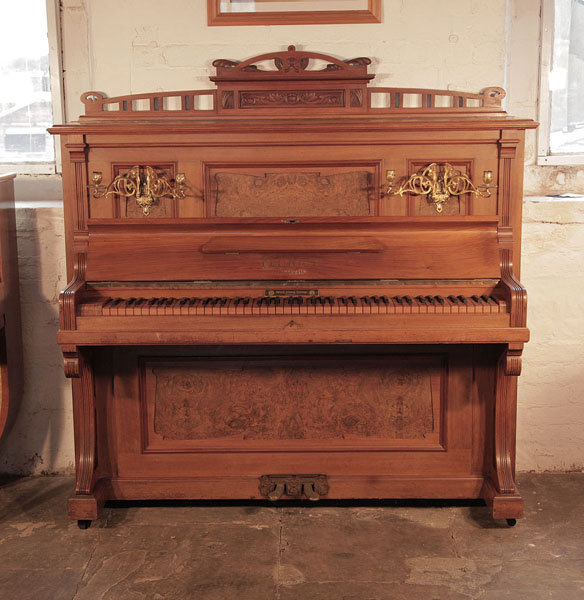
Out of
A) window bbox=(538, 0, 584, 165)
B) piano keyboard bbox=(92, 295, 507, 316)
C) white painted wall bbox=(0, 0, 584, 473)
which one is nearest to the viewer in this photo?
piano keyboard bbox=(92, 295, 507, 316)

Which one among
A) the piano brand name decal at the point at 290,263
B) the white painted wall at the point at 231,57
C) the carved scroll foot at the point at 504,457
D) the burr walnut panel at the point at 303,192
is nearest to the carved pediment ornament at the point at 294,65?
the white painted wall at the point at 231,57

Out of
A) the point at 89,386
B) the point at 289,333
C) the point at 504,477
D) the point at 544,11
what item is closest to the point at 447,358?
the point at 504,477

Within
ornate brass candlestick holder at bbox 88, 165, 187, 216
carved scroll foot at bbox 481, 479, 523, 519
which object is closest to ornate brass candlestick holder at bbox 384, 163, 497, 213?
ornate brass candlestick holder at bbox 88, 165, 187, 216

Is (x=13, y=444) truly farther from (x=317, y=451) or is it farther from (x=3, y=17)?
(x=3, y=17)

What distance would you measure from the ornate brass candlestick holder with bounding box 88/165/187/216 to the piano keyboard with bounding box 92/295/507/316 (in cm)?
Answer: 41

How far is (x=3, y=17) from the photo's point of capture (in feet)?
12.5

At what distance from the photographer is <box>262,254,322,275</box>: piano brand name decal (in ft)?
9.86

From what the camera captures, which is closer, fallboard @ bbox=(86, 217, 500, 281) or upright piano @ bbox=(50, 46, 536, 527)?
upright piano @ bbox=(50, 46, 536, 527)

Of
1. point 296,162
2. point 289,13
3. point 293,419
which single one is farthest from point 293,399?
point 289,13

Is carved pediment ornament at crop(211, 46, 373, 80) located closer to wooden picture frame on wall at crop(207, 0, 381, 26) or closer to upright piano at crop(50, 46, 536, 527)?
upright piano at crop(50, 46, 536, 527)

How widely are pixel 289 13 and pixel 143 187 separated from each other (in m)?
1.14

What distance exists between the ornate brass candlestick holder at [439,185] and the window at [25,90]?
1813 millimetres

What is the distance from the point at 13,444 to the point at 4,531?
1.95ft

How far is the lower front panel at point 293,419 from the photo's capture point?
3.17 metres
